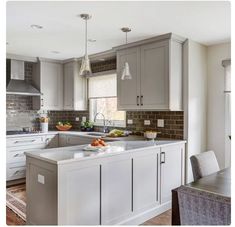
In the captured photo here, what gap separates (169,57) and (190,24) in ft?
1.74

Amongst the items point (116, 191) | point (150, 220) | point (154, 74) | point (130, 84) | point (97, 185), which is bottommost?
point (150, 220)

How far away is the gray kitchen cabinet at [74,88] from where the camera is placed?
5.11 meters

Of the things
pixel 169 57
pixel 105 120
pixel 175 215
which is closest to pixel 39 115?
pixel 105 120

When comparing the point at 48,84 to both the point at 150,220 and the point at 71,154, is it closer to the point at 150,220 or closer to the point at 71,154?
the point at 71,154

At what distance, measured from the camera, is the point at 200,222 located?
1512 millimetres

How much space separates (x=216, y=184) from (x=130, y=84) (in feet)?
7.56

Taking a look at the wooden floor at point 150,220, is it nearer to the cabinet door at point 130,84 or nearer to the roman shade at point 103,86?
the cabinet door at point 130,84

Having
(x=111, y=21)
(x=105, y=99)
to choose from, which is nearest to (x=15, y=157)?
(x=105, y=99)

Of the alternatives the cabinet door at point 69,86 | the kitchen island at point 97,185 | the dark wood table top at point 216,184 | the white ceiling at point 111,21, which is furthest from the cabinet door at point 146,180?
the cabinet door at point 69,86

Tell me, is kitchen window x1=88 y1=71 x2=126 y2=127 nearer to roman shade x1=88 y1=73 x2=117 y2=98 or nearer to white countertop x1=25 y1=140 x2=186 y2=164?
roman shade x1=88 y1=73 x2=117 y2=98

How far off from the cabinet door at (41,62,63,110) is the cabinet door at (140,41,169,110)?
92.4 inches

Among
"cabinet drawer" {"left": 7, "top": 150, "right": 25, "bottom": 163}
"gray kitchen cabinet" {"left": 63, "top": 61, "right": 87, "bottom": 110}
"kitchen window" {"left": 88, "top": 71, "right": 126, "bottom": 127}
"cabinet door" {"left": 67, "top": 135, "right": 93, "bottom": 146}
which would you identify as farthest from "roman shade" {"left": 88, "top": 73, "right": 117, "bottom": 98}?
"cabinet drawer" {"left": 7, "top": 150, "right": 25, "bottom": 163}

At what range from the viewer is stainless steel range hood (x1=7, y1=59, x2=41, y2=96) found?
184 inches

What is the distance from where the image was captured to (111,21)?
2818 mm
